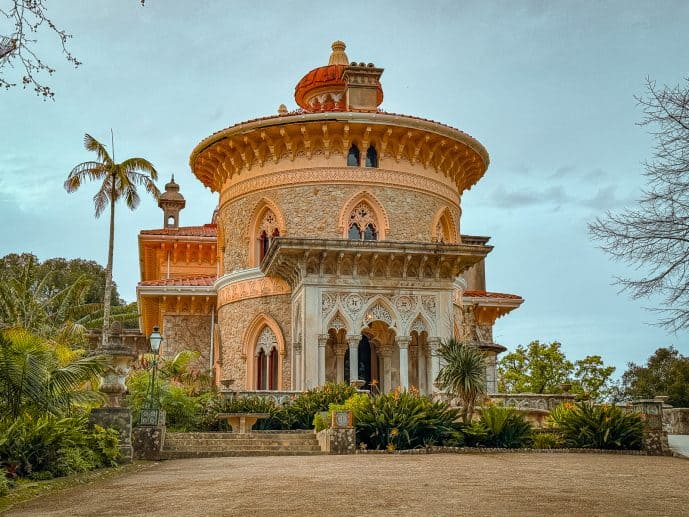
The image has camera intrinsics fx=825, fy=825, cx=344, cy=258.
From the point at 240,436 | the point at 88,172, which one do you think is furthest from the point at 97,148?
the point at 240,436

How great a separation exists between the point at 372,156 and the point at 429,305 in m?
5.68

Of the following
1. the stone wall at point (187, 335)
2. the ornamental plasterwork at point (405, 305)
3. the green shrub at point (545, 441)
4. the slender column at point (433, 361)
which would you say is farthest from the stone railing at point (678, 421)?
the stone wall at point (187, 335)

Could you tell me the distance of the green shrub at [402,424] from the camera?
16.7 m

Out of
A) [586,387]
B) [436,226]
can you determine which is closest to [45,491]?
[436,226]

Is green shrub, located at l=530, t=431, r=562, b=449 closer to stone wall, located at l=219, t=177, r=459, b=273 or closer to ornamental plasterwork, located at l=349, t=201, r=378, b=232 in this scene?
stone wall, located at l=219, t=177, r=459, b=273

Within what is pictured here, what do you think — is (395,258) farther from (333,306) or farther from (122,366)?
(122,366)

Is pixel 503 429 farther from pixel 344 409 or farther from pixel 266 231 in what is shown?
pixel 266 231

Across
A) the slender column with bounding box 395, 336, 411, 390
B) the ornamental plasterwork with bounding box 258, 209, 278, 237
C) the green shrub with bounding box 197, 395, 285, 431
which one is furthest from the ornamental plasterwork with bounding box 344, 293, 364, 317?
the ornamental plasterwork with bounding box 258, 209, 278, 237

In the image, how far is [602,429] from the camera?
17.4 meters

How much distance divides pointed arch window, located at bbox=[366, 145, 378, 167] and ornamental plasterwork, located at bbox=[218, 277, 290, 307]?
4.75 meters

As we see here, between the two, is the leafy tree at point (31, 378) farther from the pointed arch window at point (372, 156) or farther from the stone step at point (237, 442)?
the pointed arch window at point (372, 156)

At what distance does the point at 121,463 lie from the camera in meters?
14.7

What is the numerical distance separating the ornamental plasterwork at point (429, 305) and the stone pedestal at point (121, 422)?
10846 millimetres

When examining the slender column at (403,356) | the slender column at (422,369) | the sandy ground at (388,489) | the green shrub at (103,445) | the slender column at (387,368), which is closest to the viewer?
the sandy ground at (388,489)
